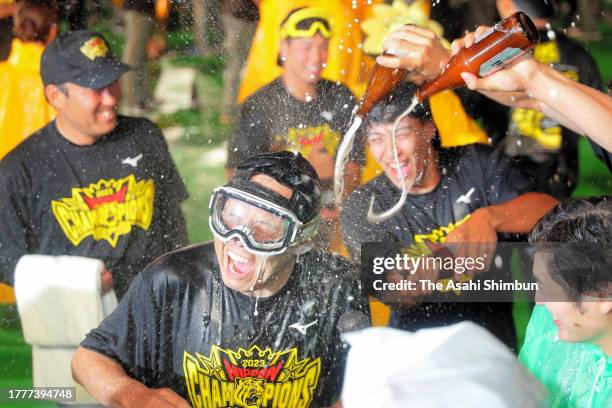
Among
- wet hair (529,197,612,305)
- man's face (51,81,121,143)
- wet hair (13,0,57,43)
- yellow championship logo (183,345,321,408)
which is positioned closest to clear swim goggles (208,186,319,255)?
yellow championship logo (183,345,321,408)

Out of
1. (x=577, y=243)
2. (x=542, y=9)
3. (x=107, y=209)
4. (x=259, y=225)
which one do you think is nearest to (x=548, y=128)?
(x=542, y=9)

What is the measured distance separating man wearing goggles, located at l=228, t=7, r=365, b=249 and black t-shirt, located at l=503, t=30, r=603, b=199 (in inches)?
14.3

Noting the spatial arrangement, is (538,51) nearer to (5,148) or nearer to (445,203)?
(445,203)

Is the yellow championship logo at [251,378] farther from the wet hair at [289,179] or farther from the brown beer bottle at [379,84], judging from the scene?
the brown beer bottle at [379,84]

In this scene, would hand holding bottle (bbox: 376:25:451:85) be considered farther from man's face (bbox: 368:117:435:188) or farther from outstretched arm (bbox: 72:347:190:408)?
outstretched arm (bbox: 72:347:190:408)

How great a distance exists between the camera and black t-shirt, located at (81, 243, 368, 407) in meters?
1.64

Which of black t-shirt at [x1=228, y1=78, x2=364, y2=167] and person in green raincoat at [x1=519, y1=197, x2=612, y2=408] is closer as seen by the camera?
person in green raincoat at [x1=519, y1=197, x2=612, y2=408]

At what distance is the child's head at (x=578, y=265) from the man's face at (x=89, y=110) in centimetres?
95

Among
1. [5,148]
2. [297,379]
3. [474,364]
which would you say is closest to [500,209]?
[297,379]

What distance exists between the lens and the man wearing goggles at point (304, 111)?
1658 millimetres

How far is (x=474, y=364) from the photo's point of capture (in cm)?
96

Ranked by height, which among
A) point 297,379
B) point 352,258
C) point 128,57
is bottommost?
point 297,379

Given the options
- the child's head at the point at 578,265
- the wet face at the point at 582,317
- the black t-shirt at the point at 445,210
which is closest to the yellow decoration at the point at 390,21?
the black t-shirt at the point at 445,210

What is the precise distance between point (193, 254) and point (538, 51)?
882 mm
